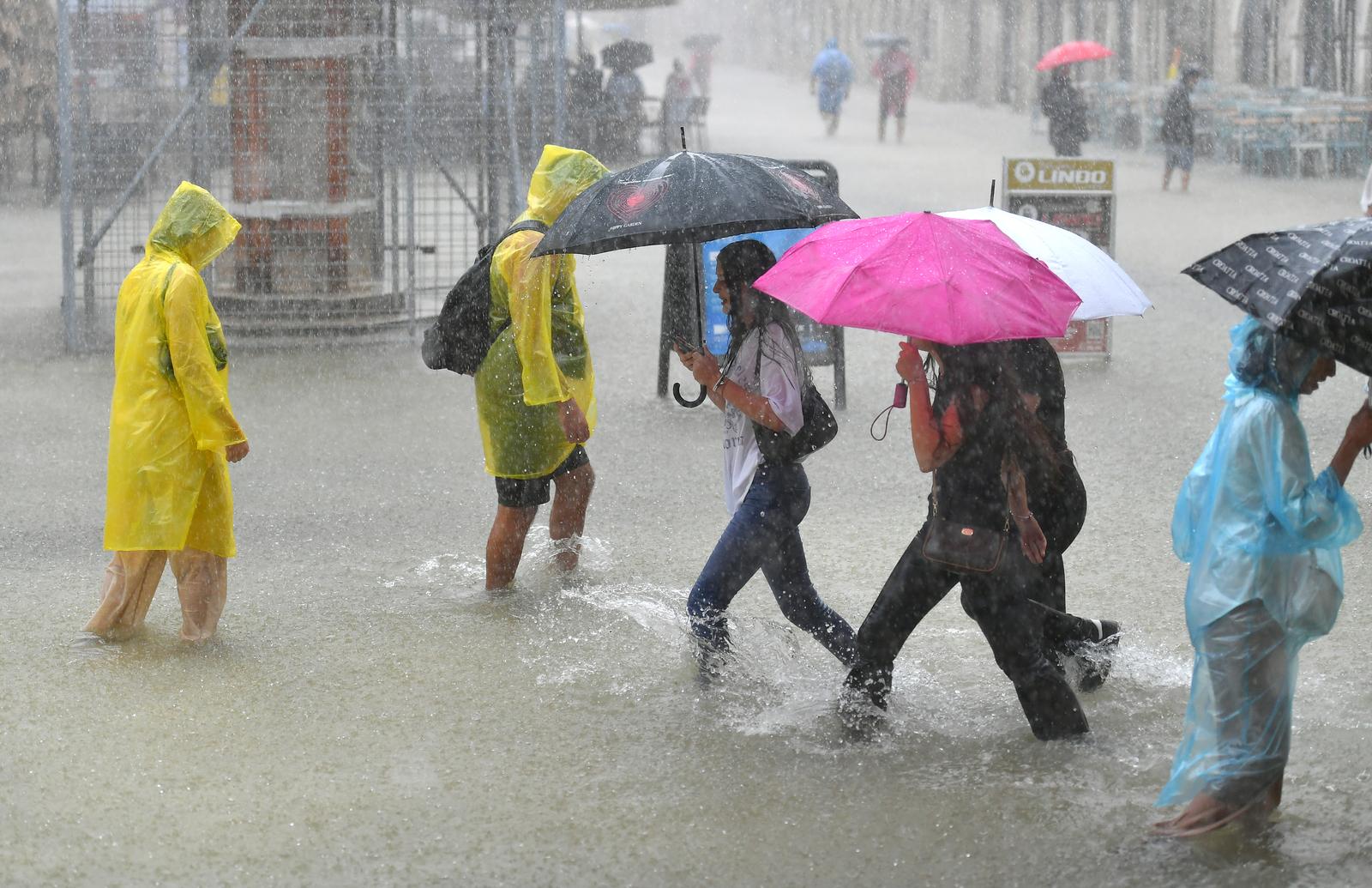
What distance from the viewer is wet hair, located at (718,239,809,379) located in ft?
15.8

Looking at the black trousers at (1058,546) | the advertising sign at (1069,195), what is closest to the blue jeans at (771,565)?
the black trousers at (1058,546)

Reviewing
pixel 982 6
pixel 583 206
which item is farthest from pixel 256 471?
pixel 982 6

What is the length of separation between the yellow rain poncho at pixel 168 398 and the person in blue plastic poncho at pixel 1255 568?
304 cm

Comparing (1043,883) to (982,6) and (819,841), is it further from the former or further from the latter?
(982,6)

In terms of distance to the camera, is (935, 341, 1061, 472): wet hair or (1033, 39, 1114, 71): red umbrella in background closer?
(935, 341, 1061, 472): wet hair

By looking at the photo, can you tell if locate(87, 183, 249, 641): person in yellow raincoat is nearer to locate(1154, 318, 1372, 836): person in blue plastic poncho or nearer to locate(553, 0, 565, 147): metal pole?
locate(1154, 318, 1372, 836): person in blue plastic poncho

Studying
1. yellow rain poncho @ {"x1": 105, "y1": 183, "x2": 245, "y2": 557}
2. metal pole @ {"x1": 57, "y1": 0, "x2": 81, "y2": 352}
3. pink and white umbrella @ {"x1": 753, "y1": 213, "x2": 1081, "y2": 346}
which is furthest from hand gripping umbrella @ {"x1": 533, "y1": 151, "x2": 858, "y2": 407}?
metal pole @ {"x1": 57, "y1": 0, "x2": 81, "y2": 352}

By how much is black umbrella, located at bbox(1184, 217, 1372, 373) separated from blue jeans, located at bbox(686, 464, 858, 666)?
1581 mm

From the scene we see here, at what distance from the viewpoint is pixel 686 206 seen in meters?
4.86

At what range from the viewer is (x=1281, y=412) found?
12.3ft

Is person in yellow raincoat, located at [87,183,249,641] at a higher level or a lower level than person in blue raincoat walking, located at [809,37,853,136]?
lower

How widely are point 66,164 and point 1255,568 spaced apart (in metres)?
8.97

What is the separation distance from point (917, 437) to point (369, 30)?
8456 millimetres

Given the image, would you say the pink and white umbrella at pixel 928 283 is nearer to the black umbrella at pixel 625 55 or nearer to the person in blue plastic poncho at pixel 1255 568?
the person in blue plastic poncho at pixel 1255 568
